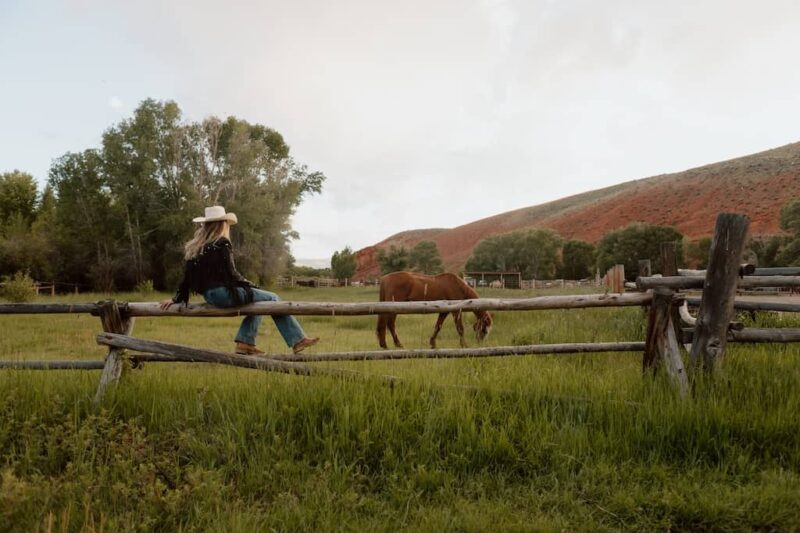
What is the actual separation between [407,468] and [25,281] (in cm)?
2021

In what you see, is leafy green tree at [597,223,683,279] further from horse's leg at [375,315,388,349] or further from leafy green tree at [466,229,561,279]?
horse's leg at [375,315,388,349]

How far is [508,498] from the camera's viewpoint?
2805 millimetres

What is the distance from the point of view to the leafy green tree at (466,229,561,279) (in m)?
58.6

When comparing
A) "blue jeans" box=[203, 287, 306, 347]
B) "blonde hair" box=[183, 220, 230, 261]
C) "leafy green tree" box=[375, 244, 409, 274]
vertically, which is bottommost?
"blue jeans" box=[203, 287, 306, 347]

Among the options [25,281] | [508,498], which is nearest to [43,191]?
[25,281]

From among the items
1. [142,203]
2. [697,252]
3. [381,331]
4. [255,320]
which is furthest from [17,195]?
[697,252]

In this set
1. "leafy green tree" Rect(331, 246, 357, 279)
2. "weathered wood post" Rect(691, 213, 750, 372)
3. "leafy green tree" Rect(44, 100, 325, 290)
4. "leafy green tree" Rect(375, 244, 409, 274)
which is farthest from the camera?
"leafy green tree" Rect(331, 246, 357, 279)

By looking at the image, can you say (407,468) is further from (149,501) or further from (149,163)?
(149,163)

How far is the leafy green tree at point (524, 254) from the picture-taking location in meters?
58.6

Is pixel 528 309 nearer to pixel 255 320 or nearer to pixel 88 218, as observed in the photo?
pixel 255 320

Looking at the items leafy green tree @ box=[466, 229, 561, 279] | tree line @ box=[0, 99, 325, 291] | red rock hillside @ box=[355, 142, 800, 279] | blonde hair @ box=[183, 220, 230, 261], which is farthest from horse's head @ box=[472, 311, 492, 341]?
leafy green tree @ box=[466, 229, 561, 279]

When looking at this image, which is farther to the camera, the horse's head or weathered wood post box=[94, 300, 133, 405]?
the horse's head

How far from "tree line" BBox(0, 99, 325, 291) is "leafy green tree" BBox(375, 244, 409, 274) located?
22006 millimetres

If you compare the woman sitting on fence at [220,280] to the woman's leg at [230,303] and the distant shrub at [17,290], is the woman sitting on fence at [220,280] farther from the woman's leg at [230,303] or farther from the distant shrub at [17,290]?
the distant shrub at [17,290]
